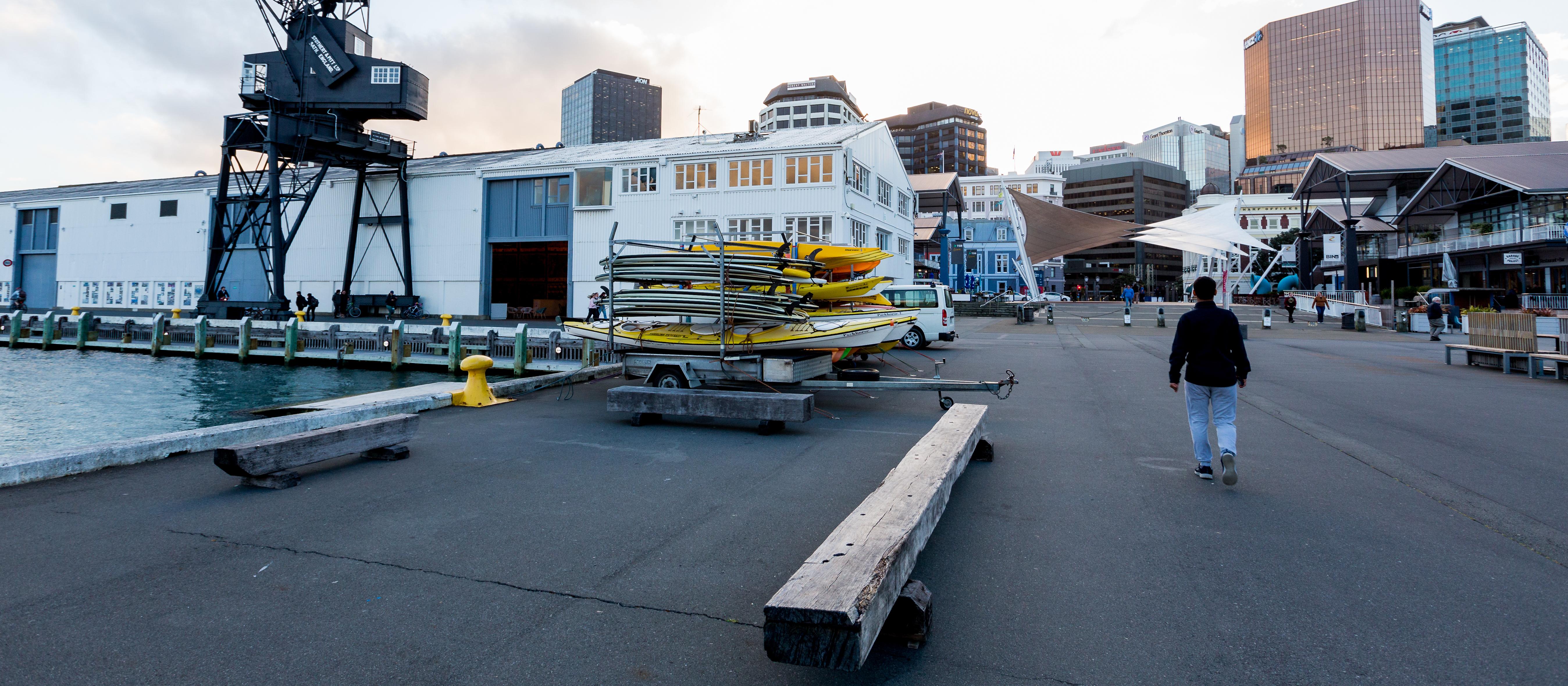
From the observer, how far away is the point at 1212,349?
259 inches

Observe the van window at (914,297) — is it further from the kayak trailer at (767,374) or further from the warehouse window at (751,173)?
the warehouse window at (751,173)

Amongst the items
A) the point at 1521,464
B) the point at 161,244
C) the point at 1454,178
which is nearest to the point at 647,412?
the point at 1521,464

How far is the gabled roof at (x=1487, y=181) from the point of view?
4278 cm

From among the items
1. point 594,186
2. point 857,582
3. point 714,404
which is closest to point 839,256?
point 714,404

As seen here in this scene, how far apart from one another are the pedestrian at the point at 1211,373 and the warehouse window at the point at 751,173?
27.9 meters

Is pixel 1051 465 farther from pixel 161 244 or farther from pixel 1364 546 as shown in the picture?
pixel 161 244

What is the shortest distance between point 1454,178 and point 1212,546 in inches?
2521

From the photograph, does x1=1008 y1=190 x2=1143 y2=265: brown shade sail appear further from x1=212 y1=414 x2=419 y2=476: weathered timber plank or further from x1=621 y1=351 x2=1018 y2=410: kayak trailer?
x1=212 y1=414 x2=419 y2=476: weathered timber plank

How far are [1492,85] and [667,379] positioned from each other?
845 ft

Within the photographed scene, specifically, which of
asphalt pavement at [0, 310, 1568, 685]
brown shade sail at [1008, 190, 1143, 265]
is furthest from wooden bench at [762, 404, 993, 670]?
brown shade sail at [1008, 190, 1143, 265]

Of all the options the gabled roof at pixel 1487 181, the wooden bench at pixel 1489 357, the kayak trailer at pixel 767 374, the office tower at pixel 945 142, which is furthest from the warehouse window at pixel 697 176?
the office tower at pixel 945 142

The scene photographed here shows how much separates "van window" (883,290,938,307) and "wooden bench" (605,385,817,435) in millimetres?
13579

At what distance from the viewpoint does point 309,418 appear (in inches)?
332

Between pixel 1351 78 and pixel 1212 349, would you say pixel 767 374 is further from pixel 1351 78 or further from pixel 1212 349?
pixel 1351 78
